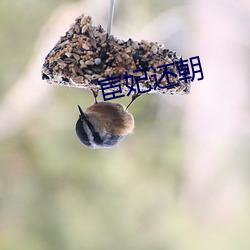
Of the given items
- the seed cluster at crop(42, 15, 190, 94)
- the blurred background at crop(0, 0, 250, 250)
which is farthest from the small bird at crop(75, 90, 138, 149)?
the blurred background at crop(0, 0, 250, 250)

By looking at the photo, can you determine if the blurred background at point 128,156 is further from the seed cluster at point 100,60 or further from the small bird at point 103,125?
the seed cluster at point 100,60

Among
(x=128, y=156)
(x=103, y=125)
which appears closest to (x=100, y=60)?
(x=103, y=125)

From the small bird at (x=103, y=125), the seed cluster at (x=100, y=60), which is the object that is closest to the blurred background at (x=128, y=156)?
the small bird at (x=103, y=125)

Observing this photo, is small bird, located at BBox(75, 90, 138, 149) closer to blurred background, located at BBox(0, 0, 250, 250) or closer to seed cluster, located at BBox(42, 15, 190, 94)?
seed cluster, located at BBox(42, 15, 190, 94)
